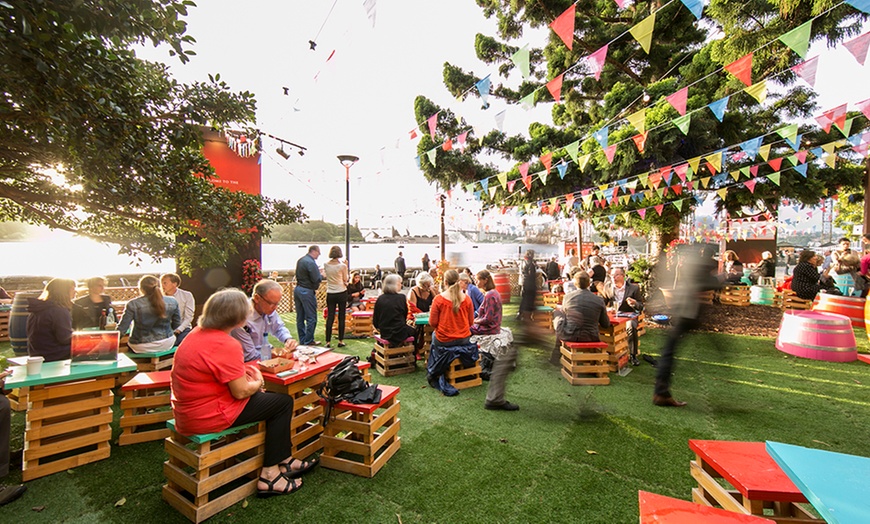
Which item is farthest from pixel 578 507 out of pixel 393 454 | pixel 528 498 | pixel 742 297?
pixel 742 297

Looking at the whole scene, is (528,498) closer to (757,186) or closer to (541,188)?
(541,188)

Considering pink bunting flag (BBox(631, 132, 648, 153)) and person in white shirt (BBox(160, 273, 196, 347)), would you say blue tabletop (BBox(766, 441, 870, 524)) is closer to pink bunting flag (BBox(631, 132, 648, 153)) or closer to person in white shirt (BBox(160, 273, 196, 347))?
person in white shirt (BBox(160, 273, 196, 347))

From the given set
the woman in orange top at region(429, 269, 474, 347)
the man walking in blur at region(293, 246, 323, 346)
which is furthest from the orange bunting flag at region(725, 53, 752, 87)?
the man walking in blur at region(293, 246, 323, 346)

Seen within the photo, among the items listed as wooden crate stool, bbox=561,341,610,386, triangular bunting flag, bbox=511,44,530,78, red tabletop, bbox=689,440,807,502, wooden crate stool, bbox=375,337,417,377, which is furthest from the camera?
wooden crate stool, bbox=375,337,417,377

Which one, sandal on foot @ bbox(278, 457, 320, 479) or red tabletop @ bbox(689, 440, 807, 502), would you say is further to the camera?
sandal on foot @ bbox(278, 457, 320, 479)

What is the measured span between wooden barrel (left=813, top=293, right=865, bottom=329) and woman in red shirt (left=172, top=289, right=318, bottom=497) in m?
9.70

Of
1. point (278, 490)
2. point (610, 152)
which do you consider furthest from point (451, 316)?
point (610, 152)

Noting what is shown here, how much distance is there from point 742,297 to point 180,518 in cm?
1296

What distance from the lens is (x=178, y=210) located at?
3770mm

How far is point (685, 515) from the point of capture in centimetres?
135

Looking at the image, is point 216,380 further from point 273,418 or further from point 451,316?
point 451,316

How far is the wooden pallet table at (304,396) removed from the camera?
2994 millimetres

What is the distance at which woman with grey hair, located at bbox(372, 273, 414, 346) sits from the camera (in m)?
5.33

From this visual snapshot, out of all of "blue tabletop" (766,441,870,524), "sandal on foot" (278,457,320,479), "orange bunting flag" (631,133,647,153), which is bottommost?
"sandal on foot" (278,457,320,479)
